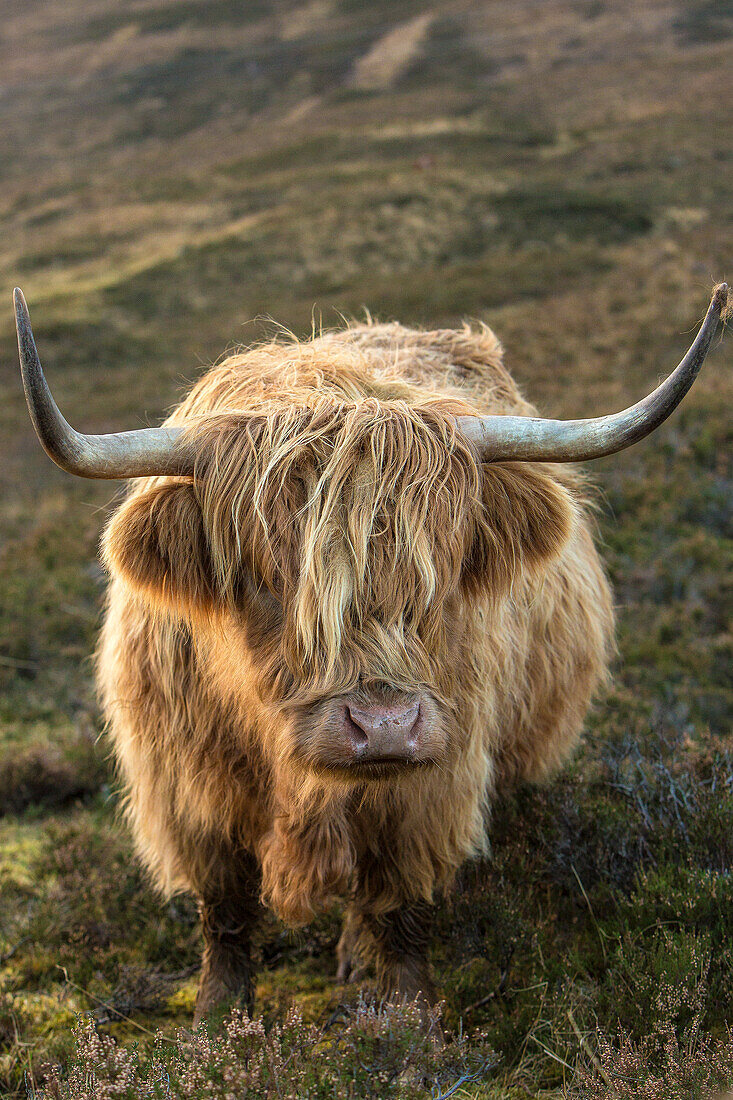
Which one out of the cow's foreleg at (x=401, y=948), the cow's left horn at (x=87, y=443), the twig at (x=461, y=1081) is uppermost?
the cow's left horn at (x=87, y=443)

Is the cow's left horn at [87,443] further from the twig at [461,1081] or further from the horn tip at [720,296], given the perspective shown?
the twig at [461,1081]

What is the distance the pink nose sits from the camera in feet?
6.72

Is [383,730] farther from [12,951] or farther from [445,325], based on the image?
[445,325]

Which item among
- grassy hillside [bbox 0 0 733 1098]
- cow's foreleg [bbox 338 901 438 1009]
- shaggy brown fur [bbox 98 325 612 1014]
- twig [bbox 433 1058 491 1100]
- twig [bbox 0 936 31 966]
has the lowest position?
grassy hillside [bbox 0 0 733 1098]

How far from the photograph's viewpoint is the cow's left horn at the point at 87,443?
1.87m

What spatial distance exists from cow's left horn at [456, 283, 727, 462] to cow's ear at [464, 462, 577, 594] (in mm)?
101

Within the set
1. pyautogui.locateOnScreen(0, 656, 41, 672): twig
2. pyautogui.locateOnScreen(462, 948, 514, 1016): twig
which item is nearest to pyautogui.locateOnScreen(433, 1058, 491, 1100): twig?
pyautogui.locateOnScreen(462, 948, 514, 1016): twig

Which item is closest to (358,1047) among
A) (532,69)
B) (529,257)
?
(529,257)

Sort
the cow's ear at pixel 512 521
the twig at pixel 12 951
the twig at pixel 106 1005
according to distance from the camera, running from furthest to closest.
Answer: the twig at pixel 12 951, the twig at pixel 106 1005, the cow's ear at pixel 512 521

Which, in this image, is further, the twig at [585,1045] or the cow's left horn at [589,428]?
the twig at [585,1045]

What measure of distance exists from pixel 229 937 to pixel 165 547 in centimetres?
153

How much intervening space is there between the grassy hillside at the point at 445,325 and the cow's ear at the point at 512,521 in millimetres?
1233

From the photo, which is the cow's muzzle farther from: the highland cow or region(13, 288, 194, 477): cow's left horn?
region(13, 288, 194, 477): cow's left horn

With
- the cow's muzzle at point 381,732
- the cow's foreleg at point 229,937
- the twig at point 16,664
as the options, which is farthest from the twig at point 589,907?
the twig at point 16,664
